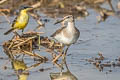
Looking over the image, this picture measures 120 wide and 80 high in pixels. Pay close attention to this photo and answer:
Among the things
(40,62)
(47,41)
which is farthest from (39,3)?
(40,62)

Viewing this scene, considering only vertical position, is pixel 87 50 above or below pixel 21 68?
below

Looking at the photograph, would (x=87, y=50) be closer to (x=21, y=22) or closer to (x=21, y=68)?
(x=21, y=22)

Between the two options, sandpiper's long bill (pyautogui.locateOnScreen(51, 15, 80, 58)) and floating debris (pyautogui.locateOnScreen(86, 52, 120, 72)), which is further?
sandpiper's long bill (pyautogui.locateOnScreen(51, 15, 80, 58))

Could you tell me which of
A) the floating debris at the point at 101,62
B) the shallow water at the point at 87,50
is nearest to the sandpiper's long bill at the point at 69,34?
the shallow water at the point at 87,50

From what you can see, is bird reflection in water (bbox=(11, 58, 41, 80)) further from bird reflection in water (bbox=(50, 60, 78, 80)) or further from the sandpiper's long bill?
the sandpiper's long bill

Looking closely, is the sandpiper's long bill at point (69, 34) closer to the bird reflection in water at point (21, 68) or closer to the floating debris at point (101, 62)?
the floating debris at point (101, 62)

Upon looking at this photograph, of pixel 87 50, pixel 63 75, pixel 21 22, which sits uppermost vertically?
pixel 21 22

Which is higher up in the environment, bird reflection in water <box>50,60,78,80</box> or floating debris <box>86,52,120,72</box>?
bird reflection in water <box>50,60,78,80</box>

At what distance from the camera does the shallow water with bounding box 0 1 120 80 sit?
8.37 meters

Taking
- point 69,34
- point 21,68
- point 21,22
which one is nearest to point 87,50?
point 69,34

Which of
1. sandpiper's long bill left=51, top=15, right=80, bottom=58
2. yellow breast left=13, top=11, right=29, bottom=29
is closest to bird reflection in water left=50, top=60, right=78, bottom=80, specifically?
sandpiper's long bill left=51, top=15, right=80, bottom=58

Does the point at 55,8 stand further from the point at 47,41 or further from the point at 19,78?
the point at 19,78

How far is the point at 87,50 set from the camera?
10500mm

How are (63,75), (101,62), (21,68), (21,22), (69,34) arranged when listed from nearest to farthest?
1. (63,75)
2. (21,68)
3. (101,62)
4. (69,34)
5. (21,22)
